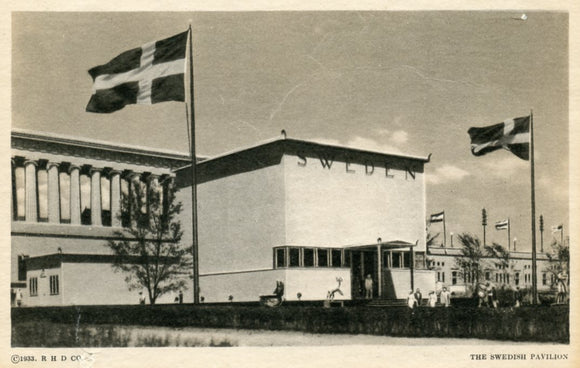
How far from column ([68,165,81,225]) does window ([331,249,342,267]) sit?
14318mm

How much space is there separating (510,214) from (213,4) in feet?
51.5

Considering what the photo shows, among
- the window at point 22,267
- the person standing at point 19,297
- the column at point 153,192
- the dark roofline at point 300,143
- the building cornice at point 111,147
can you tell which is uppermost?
the building cornice at point 111,147

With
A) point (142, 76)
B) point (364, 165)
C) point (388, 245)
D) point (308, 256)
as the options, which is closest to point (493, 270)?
point (388, 245)

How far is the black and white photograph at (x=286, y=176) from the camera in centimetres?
1889

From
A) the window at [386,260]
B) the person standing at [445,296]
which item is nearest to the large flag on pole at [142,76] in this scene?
the person standing at [445,296]

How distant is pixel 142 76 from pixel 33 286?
60.9 feet

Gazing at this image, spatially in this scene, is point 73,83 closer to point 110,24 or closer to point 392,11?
point 110,24

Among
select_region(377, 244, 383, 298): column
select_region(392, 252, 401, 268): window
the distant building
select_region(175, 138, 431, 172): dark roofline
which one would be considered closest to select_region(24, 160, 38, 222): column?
select_region(175, 138, 431, 172): dark roofline

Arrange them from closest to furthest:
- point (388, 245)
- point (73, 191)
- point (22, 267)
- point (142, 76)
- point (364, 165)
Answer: point (142, 76)
point (364, 165)
point (388, 245)
point (22, 267)
point (73, 191)

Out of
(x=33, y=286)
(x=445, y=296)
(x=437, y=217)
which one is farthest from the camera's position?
(x=437, y=217)

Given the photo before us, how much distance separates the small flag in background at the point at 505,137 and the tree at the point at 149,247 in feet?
52.8

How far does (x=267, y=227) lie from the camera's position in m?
33.2

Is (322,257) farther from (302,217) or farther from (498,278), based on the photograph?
(498,278)

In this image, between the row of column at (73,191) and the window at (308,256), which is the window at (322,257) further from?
the row of column at (73,191)
